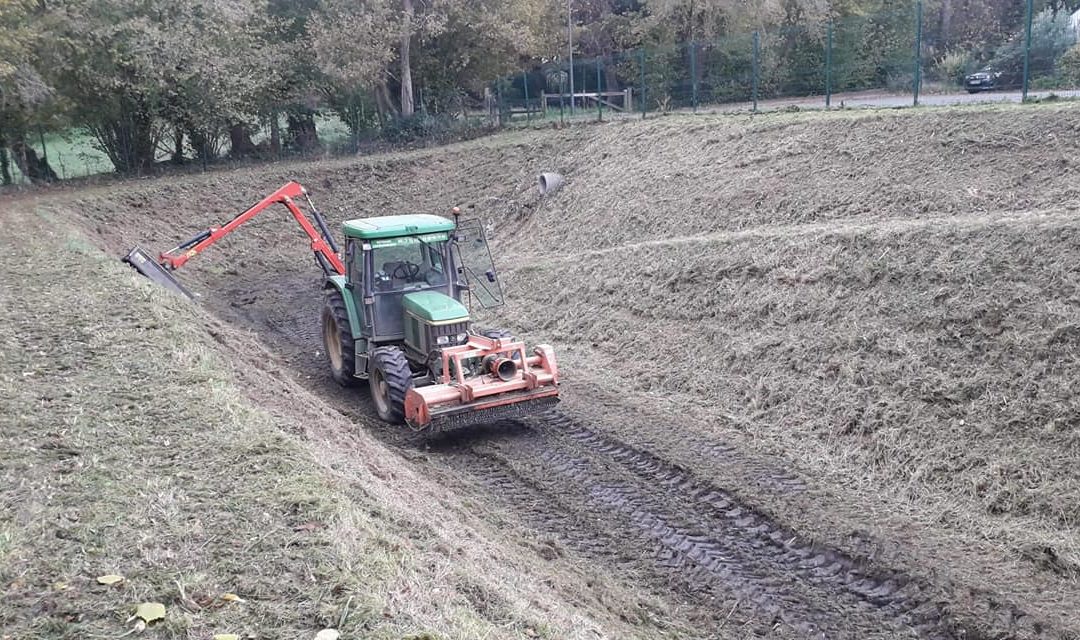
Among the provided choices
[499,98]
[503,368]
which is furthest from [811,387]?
[499,98]

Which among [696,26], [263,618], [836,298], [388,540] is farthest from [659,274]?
[696,26]

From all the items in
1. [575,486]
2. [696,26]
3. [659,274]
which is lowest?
[575,486]

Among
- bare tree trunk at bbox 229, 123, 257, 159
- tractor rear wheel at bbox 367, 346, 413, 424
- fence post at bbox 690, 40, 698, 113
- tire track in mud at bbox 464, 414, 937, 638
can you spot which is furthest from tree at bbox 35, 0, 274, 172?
tire track in mud at bbox 464, 414, 937, 638

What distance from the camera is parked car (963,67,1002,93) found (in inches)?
794

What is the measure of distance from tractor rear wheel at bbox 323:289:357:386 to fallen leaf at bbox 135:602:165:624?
24.4ft

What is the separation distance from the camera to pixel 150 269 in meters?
14.0

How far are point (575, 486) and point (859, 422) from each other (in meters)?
3.08

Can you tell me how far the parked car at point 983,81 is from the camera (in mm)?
20156

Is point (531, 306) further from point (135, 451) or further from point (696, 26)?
point (696, 26)

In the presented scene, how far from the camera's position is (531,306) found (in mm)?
15688

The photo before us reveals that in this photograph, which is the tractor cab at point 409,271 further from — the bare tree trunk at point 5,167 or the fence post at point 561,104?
the bare tree trunk at point 5,167

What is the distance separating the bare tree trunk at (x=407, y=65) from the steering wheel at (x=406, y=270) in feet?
61.1

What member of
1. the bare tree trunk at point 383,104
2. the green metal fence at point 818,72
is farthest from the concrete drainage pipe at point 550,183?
the bare tree trunk at point 383,104

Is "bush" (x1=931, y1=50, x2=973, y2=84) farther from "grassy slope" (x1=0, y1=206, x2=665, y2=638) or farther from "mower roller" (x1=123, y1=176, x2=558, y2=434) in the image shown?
"grassy slope" (x1=0, y1=206, x2=665, y2=638)
